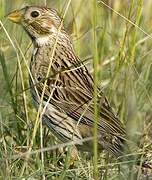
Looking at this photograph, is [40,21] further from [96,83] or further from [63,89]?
[96,83]

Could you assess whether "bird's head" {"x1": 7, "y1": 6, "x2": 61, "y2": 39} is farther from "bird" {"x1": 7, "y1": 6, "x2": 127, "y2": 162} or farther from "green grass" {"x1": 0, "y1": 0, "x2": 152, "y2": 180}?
"green grass" {"x1": 0, "y1": 0, "x2": 152, "y2": 180}

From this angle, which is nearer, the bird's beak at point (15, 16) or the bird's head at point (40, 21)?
the bird's beak at point (15, 16)

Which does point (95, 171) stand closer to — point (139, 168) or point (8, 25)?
point (139, 168)

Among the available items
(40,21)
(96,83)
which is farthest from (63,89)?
(96,83)

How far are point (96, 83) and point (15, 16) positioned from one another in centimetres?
159

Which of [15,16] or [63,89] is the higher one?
[15,16]

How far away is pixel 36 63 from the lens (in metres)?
4.97

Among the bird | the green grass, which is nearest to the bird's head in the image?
the bird

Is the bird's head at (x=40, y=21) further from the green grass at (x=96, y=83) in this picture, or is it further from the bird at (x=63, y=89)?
the green grass at (x=96, y=83)

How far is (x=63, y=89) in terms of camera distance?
15.7 ft

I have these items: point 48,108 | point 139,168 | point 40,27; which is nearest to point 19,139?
point 48,108

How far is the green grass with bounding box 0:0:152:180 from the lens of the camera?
12.6ft

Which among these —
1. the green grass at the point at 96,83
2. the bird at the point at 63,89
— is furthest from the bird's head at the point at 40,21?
the green grass at the point at 96,83

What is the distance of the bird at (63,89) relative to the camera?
4438 mm
